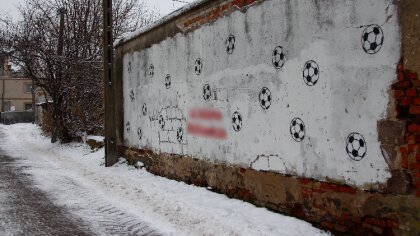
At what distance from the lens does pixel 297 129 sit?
559 cm

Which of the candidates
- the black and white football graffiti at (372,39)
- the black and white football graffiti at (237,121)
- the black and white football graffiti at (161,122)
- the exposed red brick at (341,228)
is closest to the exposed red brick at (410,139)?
the black and white football graffiti at (372,39)

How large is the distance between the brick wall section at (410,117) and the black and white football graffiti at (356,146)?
458 mm

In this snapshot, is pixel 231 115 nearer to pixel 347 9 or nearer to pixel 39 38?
pixel 347 9

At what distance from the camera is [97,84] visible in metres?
19.6

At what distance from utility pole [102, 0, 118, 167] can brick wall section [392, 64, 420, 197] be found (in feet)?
28.9

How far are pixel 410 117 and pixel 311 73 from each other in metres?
1.44

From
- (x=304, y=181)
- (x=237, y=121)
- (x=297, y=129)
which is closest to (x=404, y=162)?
(x=304, y=181)

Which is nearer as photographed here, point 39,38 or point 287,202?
point 287,202

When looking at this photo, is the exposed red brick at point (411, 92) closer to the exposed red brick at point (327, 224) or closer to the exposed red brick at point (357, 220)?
the exposed red brick at point (357, 220)

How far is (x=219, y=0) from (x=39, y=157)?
426 inches

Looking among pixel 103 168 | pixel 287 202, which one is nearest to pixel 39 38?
pixel 103 168

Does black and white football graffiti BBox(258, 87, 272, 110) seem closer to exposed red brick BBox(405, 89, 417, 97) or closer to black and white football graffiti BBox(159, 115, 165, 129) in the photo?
exposed red brick BBox(405, 89, 417, 97)

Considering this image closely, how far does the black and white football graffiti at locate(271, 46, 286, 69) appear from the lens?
5.81m

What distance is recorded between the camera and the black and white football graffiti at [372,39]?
4406 millimetres
